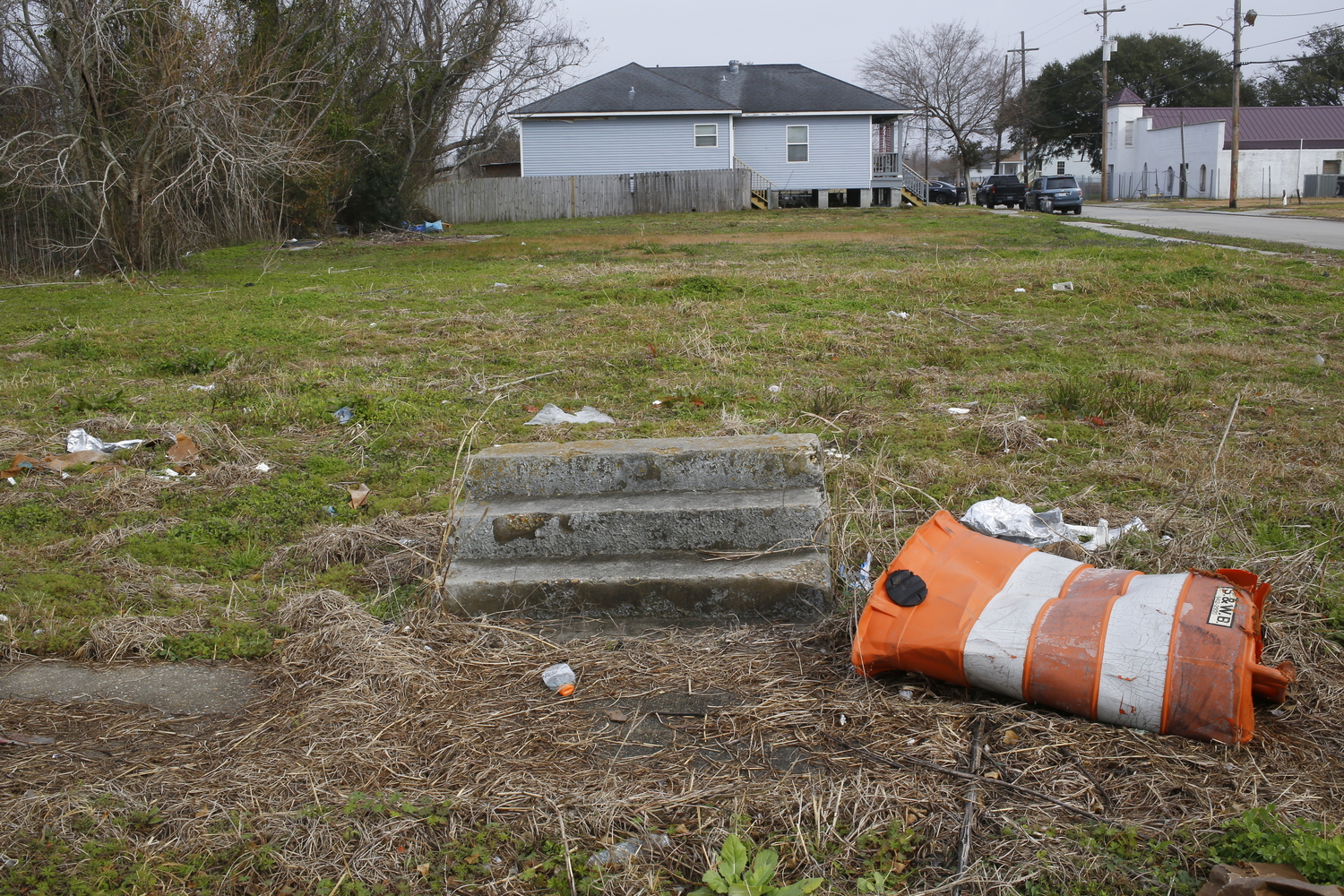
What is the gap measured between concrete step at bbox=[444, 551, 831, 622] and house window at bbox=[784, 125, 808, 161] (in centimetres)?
3388

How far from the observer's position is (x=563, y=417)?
595cm

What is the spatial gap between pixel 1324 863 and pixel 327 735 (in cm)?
237

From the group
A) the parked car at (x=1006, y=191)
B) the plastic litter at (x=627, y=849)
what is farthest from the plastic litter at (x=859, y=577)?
the parked car at (x=1006, y=191)

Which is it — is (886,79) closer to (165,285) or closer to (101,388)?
(165,285)

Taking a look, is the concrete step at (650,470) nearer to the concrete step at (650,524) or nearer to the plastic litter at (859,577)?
the concrete step at (650,524)

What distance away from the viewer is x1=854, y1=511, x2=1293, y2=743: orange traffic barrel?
2393mm

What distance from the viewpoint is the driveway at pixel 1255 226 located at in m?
17.8

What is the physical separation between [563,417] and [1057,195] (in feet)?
100

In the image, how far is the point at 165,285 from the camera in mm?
13711

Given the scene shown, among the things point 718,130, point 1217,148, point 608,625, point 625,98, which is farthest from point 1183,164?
point 608,625

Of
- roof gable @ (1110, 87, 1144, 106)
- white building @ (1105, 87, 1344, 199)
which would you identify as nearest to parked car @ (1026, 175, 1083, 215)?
white building @ (1105, 87, 1344, 199)

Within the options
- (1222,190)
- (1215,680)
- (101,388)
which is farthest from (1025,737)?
(1222,190)

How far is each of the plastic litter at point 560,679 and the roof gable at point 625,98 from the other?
107ft

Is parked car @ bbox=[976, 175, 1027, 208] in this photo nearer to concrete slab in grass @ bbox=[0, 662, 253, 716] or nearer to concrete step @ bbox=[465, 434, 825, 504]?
concrete step @ bbox=[465, 434, 825, 504]
